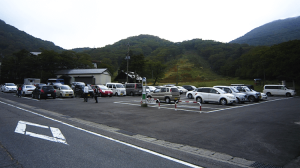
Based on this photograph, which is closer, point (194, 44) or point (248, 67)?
point (248, 67)

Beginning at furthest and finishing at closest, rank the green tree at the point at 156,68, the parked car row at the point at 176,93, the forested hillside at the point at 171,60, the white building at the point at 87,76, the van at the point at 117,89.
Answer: the green tree at the point at 156,68 < the white building at the point at 87,76 < the forested hillside at the point at 171,60 < the van at the point at 117,89 < the parked car row at the point at 176,93

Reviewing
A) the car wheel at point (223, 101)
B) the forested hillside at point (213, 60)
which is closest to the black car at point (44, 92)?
the car wheel at point (223, 101)

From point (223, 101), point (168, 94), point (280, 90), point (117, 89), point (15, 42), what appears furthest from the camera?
point (15, 42)

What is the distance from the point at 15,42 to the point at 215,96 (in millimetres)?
99157

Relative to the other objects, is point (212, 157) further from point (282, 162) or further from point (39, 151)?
point (39, 151)

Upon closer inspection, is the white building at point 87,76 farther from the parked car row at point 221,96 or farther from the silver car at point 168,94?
the parked car row at point 221,96

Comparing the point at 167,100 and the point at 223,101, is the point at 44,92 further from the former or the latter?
the point at 223,101

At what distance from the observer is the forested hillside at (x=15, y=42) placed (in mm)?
82044

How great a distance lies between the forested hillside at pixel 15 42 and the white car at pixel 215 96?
82.4 metres

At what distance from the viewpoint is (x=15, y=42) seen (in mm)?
87312

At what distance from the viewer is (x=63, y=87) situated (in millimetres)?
24141

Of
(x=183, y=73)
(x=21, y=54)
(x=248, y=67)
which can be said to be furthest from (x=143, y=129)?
(x=183, y=73)

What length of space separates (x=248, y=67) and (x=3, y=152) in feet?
273

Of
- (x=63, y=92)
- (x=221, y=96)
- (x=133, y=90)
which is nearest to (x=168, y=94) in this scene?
(x=221, y=96)
